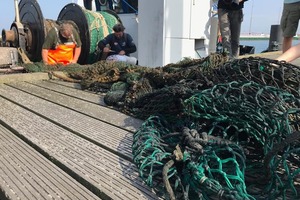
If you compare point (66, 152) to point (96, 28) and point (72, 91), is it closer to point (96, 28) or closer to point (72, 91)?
point (72, 91)

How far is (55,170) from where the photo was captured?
134 centimetres

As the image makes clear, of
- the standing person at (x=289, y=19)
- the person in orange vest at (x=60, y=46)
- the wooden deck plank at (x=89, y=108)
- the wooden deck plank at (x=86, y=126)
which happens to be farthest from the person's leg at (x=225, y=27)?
the wooden deck plank at (x=86, y=126)

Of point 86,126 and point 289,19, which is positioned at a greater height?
point 289,19

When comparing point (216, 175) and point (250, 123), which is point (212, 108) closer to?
point (250, 123)

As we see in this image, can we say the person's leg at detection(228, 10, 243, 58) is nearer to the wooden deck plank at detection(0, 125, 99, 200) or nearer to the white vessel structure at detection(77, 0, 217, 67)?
the white vessel structure at detection(77, 0, 217, 67)

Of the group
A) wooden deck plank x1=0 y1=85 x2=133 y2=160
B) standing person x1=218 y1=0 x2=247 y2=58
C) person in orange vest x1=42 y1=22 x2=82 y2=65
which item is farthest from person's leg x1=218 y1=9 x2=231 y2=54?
wooden deck plank x1=0 y1=85 x2=133 y2=160

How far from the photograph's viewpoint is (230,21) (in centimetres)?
584

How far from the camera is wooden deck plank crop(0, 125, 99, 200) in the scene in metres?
1.16

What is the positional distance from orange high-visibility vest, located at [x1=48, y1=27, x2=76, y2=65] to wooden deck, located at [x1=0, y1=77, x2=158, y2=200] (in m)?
3.66

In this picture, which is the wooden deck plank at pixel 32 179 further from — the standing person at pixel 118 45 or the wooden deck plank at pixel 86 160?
the standing person at pixel 118 45

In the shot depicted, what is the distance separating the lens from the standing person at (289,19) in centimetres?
418

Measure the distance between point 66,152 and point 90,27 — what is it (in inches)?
244

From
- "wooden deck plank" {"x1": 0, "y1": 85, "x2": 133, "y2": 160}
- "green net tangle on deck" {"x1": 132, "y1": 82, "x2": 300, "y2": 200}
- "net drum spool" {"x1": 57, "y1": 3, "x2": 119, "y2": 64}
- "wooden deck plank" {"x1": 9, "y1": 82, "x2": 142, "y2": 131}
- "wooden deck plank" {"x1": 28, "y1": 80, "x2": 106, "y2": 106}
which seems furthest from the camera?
"net drum spool" {"x1": 57, "y1": 3, "x2": 119, "y2": 64}

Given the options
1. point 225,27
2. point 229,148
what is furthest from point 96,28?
point 229,148
